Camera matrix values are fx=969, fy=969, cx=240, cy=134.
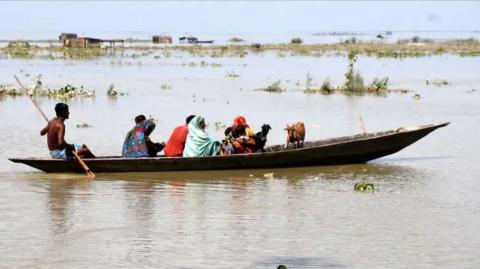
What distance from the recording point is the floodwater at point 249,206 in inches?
341

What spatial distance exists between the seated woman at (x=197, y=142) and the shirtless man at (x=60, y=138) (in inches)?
53.4

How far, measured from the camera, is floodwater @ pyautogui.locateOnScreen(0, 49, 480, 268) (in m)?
8.67

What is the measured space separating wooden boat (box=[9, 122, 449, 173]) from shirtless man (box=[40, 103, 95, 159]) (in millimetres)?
137

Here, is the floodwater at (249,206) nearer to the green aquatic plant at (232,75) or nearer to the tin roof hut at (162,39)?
the green aquatic plant at (232,75)

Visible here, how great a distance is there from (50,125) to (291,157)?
324 cm

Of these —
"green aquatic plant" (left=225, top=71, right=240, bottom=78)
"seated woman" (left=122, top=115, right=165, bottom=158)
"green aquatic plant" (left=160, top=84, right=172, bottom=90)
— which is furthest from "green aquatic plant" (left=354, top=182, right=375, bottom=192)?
"green aquatic plant" (left=225, top=71, right=240, bottom=78)

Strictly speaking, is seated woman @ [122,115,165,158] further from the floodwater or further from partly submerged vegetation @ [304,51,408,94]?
partly submerged vegetation @ [304,51,408,94]

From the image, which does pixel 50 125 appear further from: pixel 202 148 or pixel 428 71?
pixel 428 71

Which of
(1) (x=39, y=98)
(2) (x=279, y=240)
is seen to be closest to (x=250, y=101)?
(1) (x=39, y=98)

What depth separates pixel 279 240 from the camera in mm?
9227

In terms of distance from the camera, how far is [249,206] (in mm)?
10859

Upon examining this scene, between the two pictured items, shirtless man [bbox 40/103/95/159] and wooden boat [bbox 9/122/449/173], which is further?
wooden boat [bbox 9/122/449/173]

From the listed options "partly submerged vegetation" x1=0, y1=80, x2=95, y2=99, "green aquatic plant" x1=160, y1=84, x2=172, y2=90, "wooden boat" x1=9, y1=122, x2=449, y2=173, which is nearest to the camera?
"wooden boat" x1=9, y1=122, x2=449, y2=173

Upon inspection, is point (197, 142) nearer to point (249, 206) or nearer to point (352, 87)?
point (249, 206)
